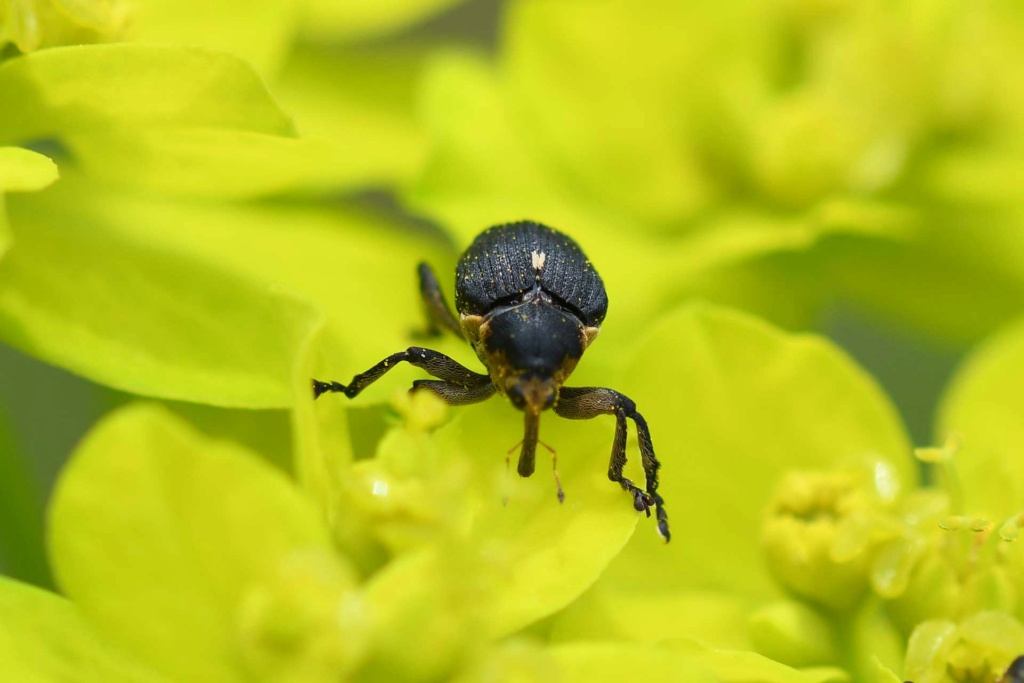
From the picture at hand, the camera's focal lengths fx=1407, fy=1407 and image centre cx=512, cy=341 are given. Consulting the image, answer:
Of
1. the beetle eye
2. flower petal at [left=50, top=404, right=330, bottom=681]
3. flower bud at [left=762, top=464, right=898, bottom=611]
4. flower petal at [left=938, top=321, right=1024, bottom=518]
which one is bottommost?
flower petal at [left=50, top=404, right=330, bottom=681]

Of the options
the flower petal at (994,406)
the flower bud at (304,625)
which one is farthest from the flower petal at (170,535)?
the flower petal at (994,406)

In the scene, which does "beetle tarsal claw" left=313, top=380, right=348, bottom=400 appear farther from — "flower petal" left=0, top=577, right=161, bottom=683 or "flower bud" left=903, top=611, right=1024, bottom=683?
"flower bud" left=903, top=611, right=1024, bottom=683

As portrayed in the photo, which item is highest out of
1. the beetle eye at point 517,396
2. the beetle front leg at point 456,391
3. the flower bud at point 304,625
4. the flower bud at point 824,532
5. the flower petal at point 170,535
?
the beetle front leg at point 456,391

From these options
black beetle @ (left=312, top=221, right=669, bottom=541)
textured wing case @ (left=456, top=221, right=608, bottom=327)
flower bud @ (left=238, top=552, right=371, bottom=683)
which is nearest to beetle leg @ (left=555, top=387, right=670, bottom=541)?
black beetle @ (left=312, top=221, right=669, bottom=541)

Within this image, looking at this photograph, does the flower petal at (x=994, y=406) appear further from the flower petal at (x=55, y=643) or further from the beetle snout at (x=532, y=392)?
the flower petal at (x=55, y=643)

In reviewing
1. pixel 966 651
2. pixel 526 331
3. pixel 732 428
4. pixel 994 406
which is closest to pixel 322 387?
pixel 526 331

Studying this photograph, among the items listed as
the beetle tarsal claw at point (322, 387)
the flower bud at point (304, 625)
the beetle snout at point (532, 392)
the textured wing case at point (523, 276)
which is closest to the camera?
the flower bud at point (304, 625)

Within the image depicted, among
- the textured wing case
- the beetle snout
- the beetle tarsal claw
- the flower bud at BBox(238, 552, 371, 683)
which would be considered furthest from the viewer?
the textured wing case
